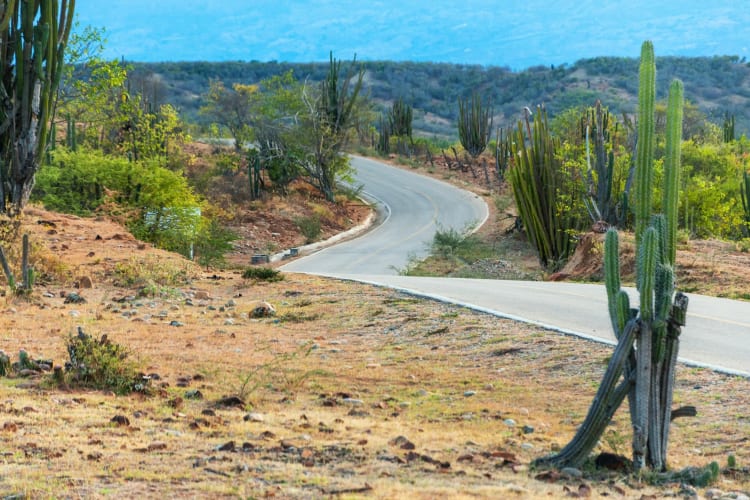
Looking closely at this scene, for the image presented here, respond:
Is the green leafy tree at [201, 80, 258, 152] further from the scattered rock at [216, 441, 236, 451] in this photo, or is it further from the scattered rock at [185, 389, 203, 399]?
the scattered rock at [216, 441, 236, 451]

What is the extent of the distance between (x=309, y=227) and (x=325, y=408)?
29.4 meters

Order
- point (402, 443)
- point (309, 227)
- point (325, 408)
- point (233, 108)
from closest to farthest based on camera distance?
1. point (402, 443)
2. point (325, 408)
3. point (309, 227)
4. point (233, 108)

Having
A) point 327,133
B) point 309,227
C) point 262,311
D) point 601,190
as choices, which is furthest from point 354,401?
point 327,133

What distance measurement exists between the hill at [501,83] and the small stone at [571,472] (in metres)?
80.4

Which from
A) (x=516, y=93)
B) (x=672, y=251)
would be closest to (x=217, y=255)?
(x=672, y=251)

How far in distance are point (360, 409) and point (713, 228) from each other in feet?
72.4

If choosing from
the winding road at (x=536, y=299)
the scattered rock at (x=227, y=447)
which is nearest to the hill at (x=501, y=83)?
the winding road at (x=536, y=299)

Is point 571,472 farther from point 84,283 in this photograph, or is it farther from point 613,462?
point 84,283

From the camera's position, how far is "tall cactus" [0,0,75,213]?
18.4 m

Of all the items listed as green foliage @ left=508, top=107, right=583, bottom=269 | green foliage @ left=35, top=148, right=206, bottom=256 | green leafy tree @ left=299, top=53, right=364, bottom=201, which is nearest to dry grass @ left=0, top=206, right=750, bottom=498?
green foliage @ left=35, top=148, right=206, bottom=256

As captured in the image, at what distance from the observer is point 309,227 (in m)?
38.2

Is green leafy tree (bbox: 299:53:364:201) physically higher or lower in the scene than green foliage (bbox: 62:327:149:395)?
higher

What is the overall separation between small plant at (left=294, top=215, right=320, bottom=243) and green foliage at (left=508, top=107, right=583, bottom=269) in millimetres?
12152

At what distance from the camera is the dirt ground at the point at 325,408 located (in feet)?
21.1
